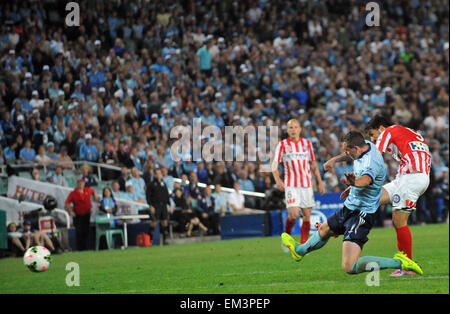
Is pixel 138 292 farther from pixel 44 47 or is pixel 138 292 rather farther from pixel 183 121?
pixel 44 47

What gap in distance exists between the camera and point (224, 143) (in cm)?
2366

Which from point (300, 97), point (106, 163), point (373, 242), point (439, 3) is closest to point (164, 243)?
point (106, 163)

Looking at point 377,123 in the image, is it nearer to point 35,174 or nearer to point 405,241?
point 405,241

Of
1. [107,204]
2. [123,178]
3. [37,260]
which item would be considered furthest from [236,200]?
[37,260]

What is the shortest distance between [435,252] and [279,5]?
1933 cm

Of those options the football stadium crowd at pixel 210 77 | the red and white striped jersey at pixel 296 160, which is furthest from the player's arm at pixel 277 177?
the football stadium crowd at pixel 210 77

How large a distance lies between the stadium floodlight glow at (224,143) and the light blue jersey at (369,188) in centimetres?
1346

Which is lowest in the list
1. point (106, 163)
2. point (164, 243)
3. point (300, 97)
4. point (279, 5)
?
point (164, 243)

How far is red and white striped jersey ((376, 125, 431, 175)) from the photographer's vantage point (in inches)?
432

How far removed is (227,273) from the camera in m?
12.1

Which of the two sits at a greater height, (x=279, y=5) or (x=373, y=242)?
(x=279, y=5)

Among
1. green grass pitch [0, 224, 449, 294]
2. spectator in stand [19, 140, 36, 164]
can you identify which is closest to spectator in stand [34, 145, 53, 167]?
spectator in stand [19, 140, 36, 164]

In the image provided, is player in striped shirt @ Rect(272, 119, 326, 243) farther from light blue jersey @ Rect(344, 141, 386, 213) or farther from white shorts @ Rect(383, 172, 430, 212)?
light blue jersey @ Rect(344, 141, 386, 213)

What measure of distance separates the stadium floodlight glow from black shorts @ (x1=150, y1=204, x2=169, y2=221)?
5.63ft
